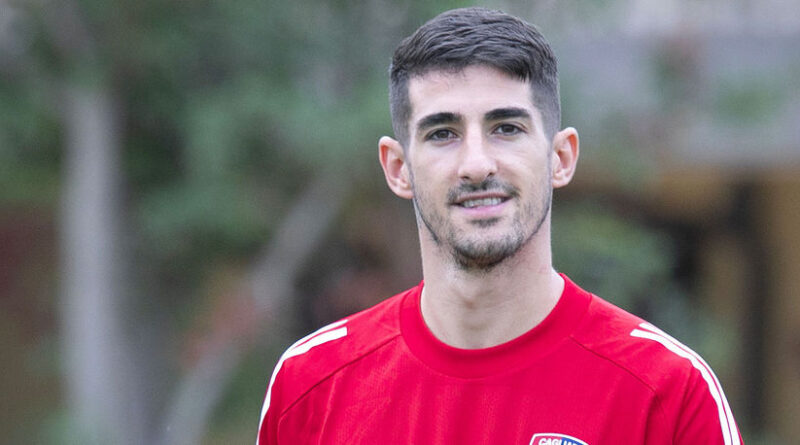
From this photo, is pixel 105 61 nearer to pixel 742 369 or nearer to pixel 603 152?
pixel 603 152

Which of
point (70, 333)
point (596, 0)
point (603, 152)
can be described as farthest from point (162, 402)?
point (596, 0)

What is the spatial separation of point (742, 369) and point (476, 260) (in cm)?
686

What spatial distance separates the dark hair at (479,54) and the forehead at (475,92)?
0.05 ft

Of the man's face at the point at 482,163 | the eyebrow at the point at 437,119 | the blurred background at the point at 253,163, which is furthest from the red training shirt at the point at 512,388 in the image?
the blurred background at the point at 253,163

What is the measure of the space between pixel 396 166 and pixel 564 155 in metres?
0.42

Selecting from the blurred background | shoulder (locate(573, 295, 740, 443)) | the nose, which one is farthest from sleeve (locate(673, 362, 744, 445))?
the blurred background

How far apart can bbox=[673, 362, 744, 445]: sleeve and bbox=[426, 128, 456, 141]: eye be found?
0.75 meters

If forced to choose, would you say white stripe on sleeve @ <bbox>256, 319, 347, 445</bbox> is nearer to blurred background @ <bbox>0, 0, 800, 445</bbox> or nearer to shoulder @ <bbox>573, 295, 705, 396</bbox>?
shoulder @ <bbox>573, 295, 705, 396</bbox>

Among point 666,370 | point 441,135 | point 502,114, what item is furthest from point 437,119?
point 666,370

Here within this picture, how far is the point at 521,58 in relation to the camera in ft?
7.47

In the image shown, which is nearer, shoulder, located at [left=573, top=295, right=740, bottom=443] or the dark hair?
shoulder, located at [left=573, top=295, right=740, bottom=443]

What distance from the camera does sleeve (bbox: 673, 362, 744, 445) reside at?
6.87ft

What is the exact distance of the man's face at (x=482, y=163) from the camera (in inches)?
87.6

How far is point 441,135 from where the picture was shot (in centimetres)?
230
